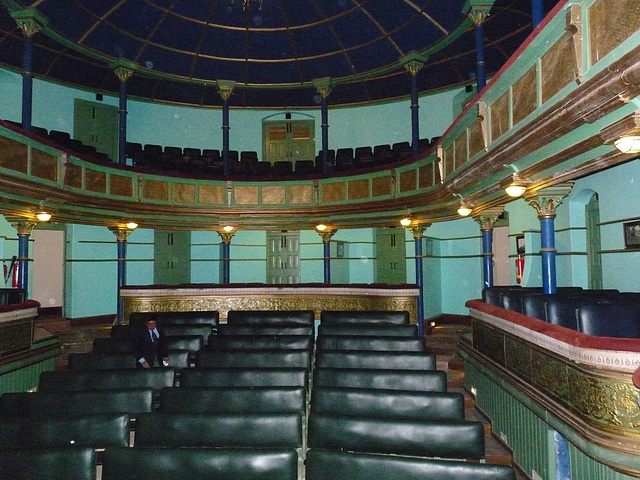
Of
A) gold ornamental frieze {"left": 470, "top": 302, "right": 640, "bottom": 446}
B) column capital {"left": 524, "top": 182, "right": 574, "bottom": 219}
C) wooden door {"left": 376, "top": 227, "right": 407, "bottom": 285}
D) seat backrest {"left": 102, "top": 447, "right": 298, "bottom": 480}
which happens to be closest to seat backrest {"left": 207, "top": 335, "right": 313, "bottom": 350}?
gold ornamental frieze {"left": 470, "top": 302, "right": 640, "bottom": 446}

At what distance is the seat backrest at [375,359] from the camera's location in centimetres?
650

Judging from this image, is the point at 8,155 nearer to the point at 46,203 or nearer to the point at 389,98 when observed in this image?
the point at 46,203

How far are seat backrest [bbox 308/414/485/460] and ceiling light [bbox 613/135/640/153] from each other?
2796mm

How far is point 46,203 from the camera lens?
34.3 ft

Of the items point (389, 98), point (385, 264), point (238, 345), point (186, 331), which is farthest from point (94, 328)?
point (389, 98)

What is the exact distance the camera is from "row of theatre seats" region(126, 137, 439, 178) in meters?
14.7

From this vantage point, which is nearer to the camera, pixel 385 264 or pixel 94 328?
pixel 94 328

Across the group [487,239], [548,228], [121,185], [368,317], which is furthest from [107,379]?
[487,239]

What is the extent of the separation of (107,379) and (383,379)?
11.2 feet

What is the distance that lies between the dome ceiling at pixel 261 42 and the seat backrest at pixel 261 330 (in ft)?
28.0

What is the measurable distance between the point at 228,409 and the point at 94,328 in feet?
31.9

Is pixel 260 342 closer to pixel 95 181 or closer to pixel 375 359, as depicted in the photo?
pixel 375 359

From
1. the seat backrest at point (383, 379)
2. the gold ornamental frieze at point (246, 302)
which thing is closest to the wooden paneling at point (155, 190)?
the gold ornamental frieze at point (246, 302)

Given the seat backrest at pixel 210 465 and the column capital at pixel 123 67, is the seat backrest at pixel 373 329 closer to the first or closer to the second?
the seat backrest at pixel 210 465
